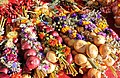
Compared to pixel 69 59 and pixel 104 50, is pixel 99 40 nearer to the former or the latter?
pixel 104 50

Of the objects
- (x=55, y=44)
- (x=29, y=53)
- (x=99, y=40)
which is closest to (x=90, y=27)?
(x=99, y=40)

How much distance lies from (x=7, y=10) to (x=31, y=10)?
136 mm

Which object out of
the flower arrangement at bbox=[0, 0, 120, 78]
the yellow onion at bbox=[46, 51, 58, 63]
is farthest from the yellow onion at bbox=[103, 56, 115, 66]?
the yellow onion at bbox=[46, 51, 58, 63]

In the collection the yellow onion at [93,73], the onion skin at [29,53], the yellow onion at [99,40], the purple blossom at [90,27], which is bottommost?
the yellow onion at [93,73]

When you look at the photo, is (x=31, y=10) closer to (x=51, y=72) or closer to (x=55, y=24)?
(x=55, y=24)

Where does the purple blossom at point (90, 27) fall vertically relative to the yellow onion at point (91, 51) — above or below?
above

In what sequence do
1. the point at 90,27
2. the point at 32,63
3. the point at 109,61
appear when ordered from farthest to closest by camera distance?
1. the point at 90,27
2. the point at 109,61
3. the point at 32,63

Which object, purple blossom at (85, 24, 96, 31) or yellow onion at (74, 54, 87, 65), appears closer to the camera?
yellow onion at (74, 54, 87, 65)

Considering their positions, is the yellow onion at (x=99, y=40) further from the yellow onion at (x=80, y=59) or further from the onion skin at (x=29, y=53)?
the onion skin at (x=29, y=53)

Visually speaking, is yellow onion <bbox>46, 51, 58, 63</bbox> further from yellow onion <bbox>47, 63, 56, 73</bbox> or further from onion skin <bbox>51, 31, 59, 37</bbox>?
onion skin <bbox>51, 31, 59, 37</bbox>

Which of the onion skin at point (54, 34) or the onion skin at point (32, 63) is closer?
the onion skin at point (32, 63)

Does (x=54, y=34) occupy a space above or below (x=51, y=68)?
above

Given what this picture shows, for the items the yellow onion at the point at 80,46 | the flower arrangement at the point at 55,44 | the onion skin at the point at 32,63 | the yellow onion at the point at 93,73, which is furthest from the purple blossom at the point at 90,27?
the onion skin at the point at 32,63

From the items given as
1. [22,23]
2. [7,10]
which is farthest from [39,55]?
[7,10]
